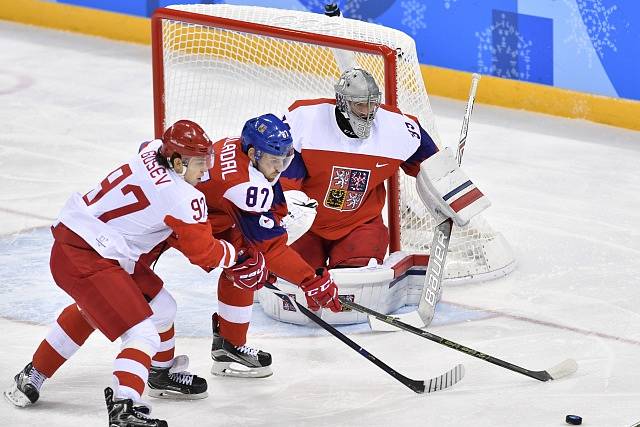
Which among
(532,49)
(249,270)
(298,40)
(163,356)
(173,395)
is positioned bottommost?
(173,395)

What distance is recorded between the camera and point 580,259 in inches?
199

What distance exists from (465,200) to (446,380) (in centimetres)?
74

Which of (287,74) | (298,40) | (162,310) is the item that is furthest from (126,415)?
(287,74)

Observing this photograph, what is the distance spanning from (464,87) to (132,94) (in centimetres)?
179

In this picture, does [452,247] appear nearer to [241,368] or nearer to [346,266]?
[346,266]

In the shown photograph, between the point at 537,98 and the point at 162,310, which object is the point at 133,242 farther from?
the point at 537,98

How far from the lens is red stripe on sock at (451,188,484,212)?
14.3 feet

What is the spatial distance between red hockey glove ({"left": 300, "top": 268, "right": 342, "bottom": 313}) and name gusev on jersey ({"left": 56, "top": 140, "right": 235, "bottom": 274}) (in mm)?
329

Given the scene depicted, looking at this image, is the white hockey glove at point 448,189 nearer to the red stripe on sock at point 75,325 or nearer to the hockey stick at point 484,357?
the hockey stick at point 484,357

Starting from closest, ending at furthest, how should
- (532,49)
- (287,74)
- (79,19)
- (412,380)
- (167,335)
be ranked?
(167,335) → (412,380) → (287,74) → (532,49) → (79,19)

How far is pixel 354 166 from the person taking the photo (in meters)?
4.34

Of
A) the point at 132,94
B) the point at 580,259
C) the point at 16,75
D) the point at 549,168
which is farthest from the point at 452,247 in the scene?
the point at 16,75

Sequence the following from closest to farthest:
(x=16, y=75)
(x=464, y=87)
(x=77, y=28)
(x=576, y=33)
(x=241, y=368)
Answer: (x=241, y=368)
(x=576, y=33)
(x=464, y=87)
(x=16, y=75)
(x=77, y=28)

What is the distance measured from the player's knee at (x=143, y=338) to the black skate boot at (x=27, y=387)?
1.20 ft
